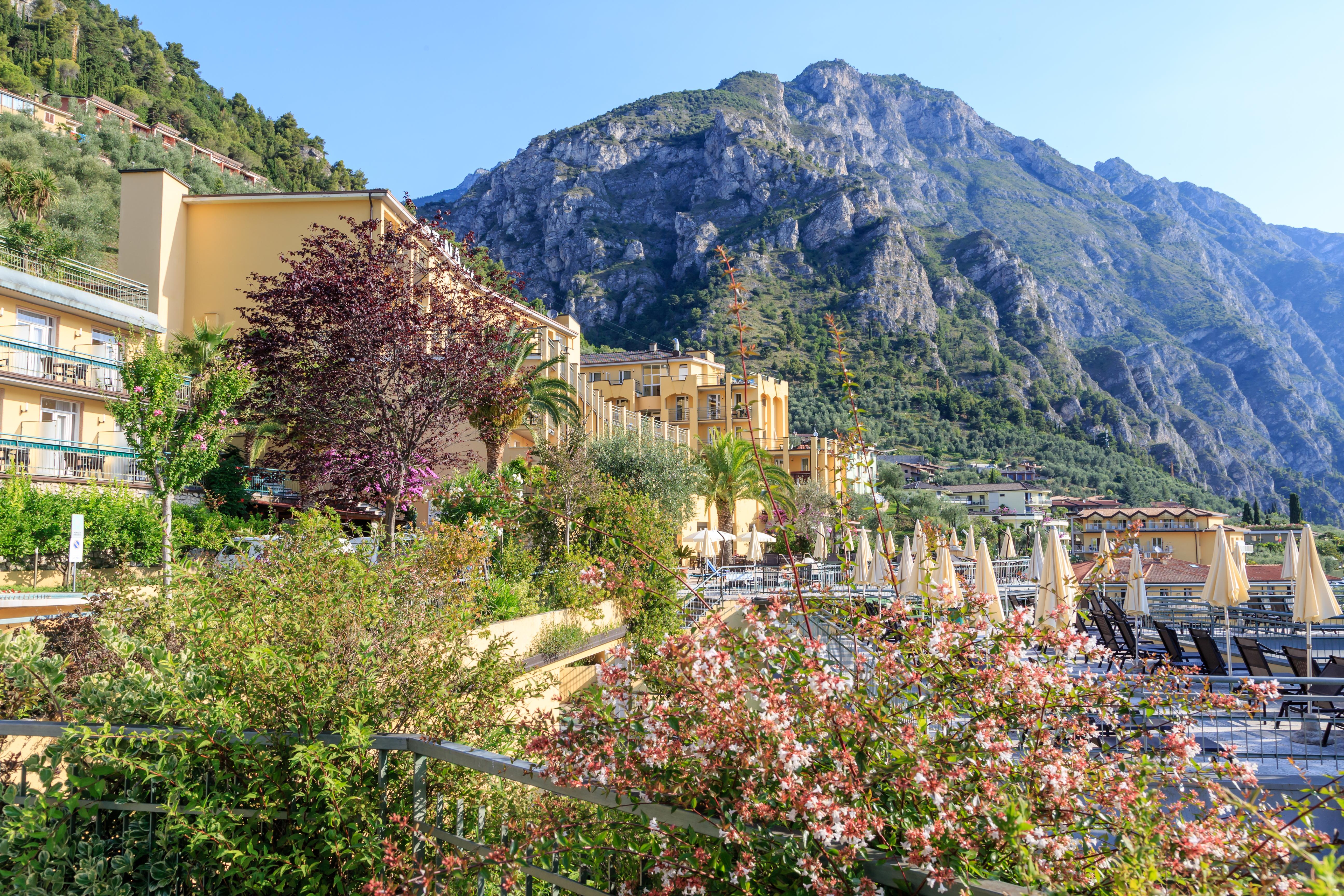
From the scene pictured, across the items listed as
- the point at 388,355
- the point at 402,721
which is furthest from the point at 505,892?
the point at 388,355

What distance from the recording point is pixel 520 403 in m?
21.0

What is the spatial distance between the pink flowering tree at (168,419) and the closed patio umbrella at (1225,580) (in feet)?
49.4

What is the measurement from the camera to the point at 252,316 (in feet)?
48.9

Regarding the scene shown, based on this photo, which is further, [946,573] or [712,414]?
[712,414]

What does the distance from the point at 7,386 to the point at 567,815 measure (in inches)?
985

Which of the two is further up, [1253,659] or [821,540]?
[821,540]

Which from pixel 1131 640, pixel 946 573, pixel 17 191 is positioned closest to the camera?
pixel 1131 640

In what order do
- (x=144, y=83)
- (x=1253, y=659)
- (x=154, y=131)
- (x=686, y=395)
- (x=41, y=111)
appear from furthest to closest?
(x=144, y=83) < (x=154, y=131) < (x=41, y=111) < (x=686, y=395) < (x=1253, y=659)

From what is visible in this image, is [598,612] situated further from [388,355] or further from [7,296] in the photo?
[7,296]

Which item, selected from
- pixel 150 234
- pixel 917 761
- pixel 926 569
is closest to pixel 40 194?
pixel 150 234

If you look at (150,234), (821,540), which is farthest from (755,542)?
(150,234)

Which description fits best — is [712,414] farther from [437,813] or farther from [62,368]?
[437,813]

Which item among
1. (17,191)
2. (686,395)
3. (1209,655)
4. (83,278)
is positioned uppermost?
(17,191)

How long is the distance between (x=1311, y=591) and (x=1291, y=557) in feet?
13.4
